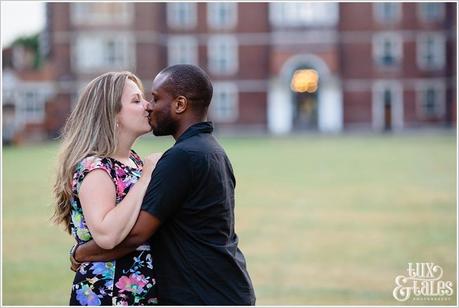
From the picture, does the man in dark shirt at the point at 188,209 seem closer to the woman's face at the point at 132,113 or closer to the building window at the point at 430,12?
the woman's face at the point at 132,113

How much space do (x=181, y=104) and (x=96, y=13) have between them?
41014mm

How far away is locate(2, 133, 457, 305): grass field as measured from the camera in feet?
25.7

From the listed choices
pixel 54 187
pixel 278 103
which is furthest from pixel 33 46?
pixel 54 187

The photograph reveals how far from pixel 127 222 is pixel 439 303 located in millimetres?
4454

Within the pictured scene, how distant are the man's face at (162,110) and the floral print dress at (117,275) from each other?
0.78 ft

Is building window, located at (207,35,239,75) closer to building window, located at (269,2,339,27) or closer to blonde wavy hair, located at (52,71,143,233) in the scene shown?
building window, located at (269,2,339,27)

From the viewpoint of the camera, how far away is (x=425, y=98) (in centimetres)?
4512

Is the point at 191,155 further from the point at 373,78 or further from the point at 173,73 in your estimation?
the point at 373,78

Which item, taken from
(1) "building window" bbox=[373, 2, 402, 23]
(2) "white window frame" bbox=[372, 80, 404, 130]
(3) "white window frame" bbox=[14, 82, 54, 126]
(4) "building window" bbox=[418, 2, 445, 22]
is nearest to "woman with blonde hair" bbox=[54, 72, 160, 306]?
(3) "white window frame" bbox=[14, 82, 54, 126]

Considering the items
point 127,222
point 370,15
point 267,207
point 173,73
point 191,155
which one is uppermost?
point 370,15

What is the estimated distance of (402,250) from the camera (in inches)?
382

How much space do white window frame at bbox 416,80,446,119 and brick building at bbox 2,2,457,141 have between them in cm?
5

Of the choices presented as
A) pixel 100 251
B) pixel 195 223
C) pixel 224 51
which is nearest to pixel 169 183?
pixel 195 223

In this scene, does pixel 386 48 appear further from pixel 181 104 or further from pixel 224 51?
pixel 181 104
